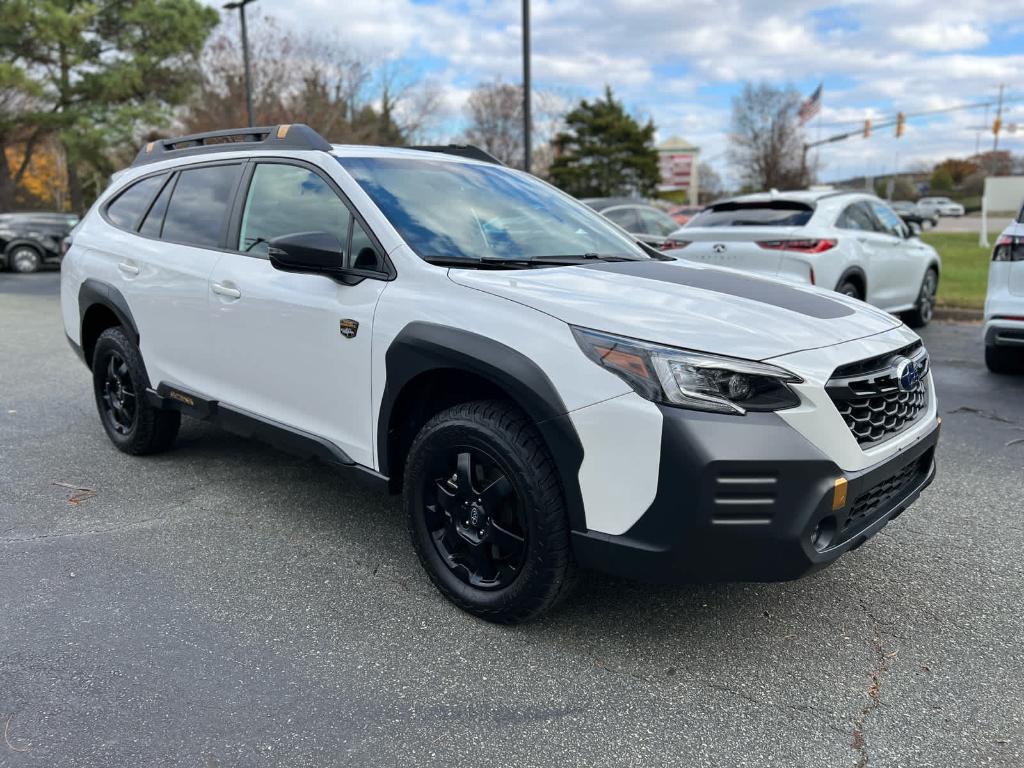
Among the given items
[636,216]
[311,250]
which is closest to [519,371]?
[311,250]

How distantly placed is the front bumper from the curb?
911 centimetres

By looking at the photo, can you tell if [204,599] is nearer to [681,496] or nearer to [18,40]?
[681,496]

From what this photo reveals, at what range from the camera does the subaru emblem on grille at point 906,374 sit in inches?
113

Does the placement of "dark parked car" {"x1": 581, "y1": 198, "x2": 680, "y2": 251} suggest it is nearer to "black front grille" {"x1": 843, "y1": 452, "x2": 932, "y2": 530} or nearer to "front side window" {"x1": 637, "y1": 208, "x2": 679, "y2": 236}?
"front side window" {"x1": 637, "y1": 208, "x2": 679, "y2": 236}

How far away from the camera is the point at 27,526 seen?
12.9 feet

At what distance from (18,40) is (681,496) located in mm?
31659

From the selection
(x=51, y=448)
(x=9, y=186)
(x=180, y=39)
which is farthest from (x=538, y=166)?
(x=51, y=448)

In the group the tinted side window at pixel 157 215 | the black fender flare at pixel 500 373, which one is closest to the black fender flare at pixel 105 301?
the tinted side window at pixel 157 215

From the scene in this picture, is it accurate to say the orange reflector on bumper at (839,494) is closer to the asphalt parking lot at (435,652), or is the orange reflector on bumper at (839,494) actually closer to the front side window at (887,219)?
the asphalt parking lot at (435,652)

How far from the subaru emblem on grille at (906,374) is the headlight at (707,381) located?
0.58 metres

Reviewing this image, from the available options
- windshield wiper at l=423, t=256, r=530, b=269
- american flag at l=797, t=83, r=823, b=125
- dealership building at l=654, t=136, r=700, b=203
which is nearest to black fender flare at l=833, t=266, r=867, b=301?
windshield wiper at l=423, t=256, r=530, b=269

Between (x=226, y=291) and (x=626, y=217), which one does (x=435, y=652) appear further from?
(x=626, y=217)

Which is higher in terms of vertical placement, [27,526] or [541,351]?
[541,351]

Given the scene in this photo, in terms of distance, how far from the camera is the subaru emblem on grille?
9.39 ft
